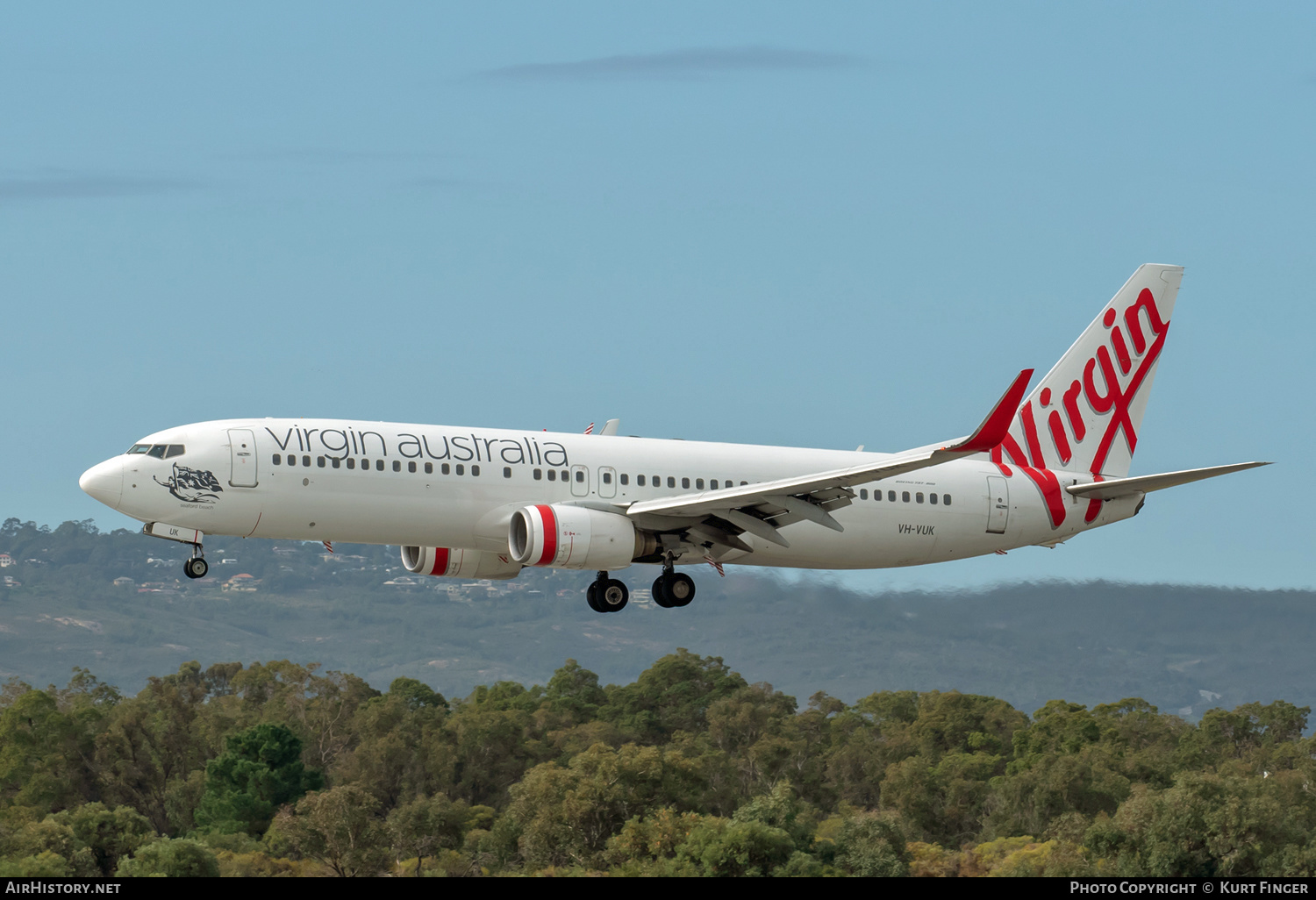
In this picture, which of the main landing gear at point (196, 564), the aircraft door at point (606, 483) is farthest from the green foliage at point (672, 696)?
the main landing gear at point (196, 564)

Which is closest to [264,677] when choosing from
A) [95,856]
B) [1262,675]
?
[95,856]

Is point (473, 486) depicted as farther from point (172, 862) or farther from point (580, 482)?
point (172, 862)

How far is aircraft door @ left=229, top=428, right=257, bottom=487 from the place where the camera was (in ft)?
146

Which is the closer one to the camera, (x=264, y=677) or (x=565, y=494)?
(x=565, y=494)

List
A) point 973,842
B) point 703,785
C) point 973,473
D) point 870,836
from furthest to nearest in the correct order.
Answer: point 973,842
point 703,785
point 870,836
point 973,473

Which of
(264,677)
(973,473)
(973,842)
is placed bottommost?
(973,842)

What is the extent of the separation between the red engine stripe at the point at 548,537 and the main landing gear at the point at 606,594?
392 cm

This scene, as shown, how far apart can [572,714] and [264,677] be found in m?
30.9

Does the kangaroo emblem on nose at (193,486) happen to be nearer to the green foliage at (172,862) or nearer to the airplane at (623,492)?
the airplane at (623,492)

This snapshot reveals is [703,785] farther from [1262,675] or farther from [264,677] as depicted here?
[1262,675]

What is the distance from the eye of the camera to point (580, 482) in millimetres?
47781

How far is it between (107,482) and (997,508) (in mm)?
26295

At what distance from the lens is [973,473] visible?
2095 inches

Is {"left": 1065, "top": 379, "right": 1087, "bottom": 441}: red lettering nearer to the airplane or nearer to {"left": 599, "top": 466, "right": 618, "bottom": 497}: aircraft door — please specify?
the airplane
